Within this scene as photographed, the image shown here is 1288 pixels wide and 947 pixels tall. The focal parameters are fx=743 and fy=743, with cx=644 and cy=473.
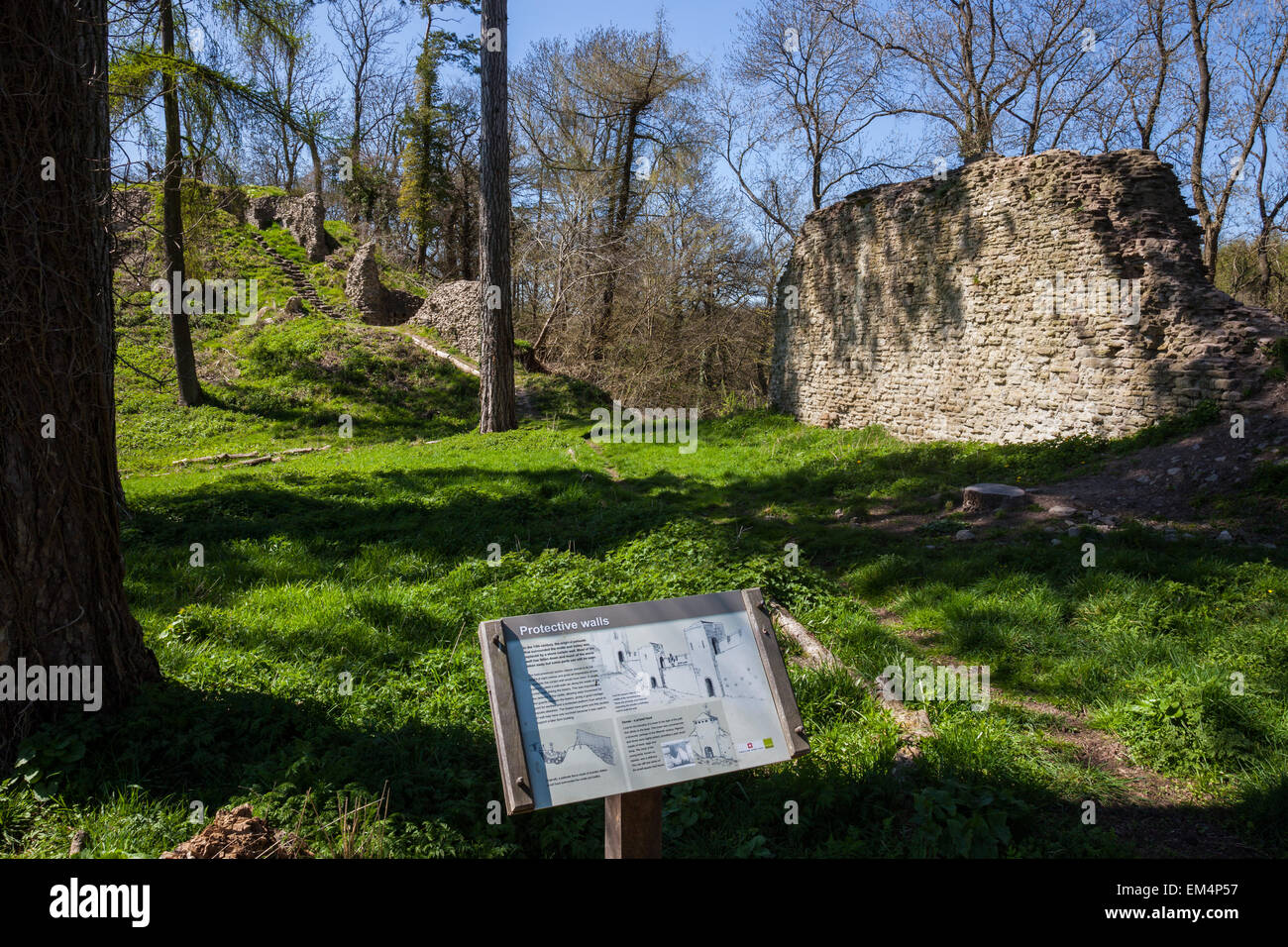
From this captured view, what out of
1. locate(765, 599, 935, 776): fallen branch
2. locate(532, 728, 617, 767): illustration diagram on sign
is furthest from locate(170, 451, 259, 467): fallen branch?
locate(532, 728, 617, 767): illustration diagram on sign

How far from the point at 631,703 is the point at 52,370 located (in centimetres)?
311

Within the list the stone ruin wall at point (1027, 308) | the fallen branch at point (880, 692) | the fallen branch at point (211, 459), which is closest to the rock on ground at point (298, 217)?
the fallen branch at point (211, 459)

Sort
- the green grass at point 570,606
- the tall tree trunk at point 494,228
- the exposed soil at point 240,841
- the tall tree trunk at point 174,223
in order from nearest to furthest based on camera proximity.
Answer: the exposed soil at point 240,841 < the green grass at point 570,606 < the tall tree trunk at point 174,223 < the tall tree trunk at point 494,228

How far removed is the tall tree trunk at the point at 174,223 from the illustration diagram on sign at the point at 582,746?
12.5 metres

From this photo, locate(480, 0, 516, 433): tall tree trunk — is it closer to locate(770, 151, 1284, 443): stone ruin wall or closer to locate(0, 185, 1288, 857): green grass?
locate(0, 185, 1288, 857): green grass

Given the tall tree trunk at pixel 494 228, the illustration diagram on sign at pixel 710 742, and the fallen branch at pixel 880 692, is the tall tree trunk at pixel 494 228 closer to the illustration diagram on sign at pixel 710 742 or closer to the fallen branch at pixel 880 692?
the fallen branch at pixel 880 692

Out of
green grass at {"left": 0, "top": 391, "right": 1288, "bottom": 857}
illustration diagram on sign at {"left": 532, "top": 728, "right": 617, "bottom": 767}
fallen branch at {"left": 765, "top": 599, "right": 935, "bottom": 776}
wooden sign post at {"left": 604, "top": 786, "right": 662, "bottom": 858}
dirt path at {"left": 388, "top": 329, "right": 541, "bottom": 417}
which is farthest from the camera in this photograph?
dirt path at {"left": 388, "top": 329, "right": 541, "bottom": 417}

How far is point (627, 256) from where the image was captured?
23.9m

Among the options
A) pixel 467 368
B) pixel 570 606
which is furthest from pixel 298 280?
pixel 570 606

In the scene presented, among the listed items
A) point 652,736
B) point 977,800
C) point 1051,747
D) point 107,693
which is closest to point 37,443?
point 107,693

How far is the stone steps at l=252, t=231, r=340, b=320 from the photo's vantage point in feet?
79.0

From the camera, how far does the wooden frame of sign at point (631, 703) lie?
2.39 m

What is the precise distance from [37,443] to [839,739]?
4229mm

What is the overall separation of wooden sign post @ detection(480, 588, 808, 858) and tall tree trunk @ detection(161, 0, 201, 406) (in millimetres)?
12250
